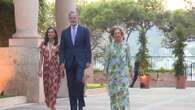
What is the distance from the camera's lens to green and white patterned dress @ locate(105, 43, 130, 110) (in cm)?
1055

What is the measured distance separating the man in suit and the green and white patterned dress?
837 millimetres

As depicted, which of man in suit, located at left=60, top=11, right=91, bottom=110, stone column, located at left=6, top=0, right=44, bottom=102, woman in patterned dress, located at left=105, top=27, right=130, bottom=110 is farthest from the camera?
stone column, located at left=6, top=0, right=44, bottom=102

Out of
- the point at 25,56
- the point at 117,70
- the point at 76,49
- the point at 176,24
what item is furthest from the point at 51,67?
the point at 176,24

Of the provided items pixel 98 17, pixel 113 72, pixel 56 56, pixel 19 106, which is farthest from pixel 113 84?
pixel 98 17

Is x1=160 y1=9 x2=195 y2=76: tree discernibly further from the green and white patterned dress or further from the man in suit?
the green and white patterned dress

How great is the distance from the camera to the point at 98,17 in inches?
2282

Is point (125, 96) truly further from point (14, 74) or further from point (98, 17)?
point (98, 17)

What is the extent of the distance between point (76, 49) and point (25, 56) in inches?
169

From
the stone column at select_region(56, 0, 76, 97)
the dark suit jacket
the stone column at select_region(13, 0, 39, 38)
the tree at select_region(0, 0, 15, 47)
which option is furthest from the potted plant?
the dark suit jacket

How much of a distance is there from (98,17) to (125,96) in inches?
1873

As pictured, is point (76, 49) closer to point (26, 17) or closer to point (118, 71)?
point (118, 71)

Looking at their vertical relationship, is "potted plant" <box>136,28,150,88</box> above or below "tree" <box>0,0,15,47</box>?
below

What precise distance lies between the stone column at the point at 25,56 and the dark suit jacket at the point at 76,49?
13.1 ft

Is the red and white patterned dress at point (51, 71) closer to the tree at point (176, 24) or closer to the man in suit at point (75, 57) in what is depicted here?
the man in suit at point (75, 57)
